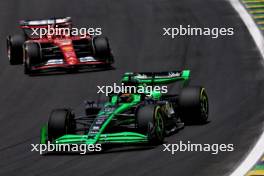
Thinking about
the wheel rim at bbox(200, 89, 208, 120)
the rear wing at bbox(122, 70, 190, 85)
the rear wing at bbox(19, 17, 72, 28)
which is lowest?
the wheel rim at bbox(200, 89, 208, 120)

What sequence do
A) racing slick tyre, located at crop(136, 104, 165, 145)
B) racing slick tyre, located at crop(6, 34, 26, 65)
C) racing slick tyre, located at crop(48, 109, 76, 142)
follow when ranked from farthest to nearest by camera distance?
1. racing slick tyre, located at crop(6, 34, 26, 65)
2. racing slick tyre, located at crop(48, 109, 76, 142)
3. racing slick tyre, located at crop(136, 104, 165, 145)

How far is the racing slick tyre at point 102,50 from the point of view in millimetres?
28203

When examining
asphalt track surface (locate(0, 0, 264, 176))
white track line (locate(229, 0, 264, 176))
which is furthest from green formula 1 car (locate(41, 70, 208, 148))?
white track line (locate(229, 0, 264, 176))

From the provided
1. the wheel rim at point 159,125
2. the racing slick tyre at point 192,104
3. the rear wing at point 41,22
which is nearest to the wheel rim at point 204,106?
the racing slick tyre at point 192,104

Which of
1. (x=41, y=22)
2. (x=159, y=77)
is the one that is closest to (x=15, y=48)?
(x=41, y=22)

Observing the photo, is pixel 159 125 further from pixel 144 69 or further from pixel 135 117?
pixel 144 69

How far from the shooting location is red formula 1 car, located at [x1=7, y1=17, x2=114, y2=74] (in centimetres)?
2789

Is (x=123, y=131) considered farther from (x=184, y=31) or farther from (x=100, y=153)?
(x=184, y=31)

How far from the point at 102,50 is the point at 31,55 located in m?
2.01

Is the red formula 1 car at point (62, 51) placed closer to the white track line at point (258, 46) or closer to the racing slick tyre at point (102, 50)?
the racing slick tyre at point (102, 50)

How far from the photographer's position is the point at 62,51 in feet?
92.3

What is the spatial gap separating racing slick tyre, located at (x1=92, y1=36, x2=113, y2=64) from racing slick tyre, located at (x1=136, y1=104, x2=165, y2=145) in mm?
9788

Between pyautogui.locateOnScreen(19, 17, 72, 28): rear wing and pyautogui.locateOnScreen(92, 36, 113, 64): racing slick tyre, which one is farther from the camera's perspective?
pyautogui.locateOnScreen(19, 17, 72, 28): rear wing

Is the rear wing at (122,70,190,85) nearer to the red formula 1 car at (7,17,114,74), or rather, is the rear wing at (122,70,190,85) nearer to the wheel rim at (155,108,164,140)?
the wheel rim at (155,108,164,140)
